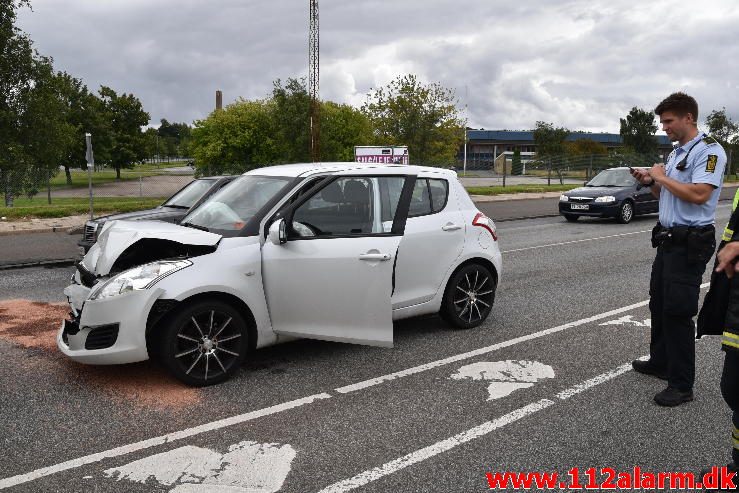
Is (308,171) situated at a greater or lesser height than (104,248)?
greater

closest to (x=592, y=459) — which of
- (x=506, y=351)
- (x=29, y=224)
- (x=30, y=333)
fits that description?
(x=506, y=351)

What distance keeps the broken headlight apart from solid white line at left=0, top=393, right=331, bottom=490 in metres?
1.05

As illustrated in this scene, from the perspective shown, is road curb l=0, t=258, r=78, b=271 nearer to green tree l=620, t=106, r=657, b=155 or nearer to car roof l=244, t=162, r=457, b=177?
car roof l=244, t=162, r=457, b=177

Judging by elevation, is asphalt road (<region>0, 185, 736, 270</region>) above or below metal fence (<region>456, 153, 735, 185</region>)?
below

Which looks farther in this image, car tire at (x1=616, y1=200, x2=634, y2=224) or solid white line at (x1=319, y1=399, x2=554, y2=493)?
car tire at (x1=616, y1=200, x2=634, y2=224)

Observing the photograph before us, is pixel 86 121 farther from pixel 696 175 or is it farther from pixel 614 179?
pixel 696 175

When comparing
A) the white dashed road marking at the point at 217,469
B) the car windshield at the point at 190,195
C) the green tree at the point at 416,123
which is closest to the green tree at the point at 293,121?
the green tree at the point at 416,123

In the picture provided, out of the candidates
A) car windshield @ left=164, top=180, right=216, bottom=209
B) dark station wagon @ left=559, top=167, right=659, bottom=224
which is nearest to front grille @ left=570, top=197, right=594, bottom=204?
dark station wagon @ left=559, top=167, right=659, bottom=224

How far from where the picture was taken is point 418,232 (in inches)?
216

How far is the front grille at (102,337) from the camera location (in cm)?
428

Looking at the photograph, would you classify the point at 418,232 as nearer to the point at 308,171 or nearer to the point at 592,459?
the point at 308,171

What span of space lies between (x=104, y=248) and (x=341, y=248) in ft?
5.88

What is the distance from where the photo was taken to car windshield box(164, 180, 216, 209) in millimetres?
9752

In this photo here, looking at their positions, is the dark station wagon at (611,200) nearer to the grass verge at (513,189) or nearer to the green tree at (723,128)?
the grass verge at (513,189)
